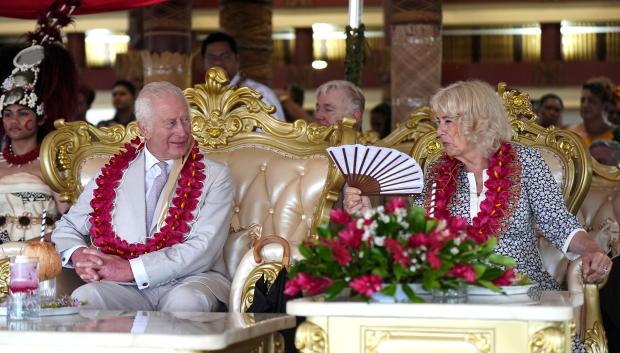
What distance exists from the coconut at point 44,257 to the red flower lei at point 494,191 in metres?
1.48

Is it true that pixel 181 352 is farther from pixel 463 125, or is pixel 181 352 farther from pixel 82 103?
pixel 82 103

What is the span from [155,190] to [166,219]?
20cm

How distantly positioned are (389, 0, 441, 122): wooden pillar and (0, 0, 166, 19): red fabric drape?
236cm

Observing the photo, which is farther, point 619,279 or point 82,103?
point 82,103

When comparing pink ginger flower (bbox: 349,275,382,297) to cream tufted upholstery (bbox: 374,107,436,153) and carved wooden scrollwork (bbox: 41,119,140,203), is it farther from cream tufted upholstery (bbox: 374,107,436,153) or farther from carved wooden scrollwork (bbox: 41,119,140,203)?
carved wooden scrollwork (bbox: 41,119,140,203)

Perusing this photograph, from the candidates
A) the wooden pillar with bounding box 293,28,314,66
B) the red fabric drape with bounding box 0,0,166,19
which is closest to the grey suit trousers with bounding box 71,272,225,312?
the red fabric drape with bounding box 0,0,166,19

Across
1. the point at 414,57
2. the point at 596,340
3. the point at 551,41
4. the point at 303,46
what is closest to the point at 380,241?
the point at 596,340

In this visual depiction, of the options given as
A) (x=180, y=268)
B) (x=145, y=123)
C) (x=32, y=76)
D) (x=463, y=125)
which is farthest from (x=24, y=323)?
(x=32, y=76)

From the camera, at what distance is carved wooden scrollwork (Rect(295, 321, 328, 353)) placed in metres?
3.50

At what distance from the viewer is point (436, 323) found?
3424 millimetres

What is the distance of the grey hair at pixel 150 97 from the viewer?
5176 mm

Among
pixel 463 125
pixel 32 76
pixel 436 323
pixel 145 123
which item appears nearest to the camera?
pixel 436 323

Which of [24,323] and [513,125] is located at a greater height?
[513,125]

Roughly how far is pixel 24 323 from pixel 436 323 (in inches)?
51.9
